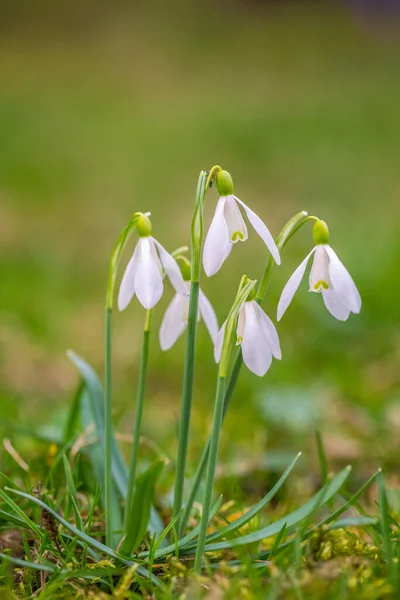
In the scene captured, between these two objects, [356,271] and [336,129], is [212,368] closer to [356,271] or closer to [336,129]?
[356,271]

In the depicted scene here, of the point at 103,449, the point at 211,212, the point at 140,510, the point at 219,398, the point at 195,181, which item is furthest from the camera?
the point at 195,181

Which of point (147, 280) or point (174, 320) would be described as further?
point (174, 320)

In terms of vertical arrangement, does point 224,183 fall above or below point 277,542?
above

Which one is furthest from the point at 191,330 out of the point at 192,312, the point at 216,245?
the point at 216,245

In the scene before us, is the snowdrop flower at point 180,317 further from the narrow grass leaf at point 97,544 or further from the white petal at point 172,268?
the narrow grass leaf at point 97,544

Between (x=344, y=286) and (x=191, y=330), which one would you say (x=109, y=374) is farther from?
(x=344, y=286)

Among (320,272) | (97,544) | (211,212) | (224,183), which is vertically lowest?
(97,544)

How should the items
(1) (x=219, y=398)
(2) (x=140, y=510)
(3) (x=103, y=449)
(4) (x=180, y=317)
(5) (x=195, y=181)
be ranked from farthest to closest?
(5) (x=195, y=181)
(3) (x=103, y=449)
(4) (x=180, y=317)
(2) (x=140, y=510)
(1) (x=219, y=398)
